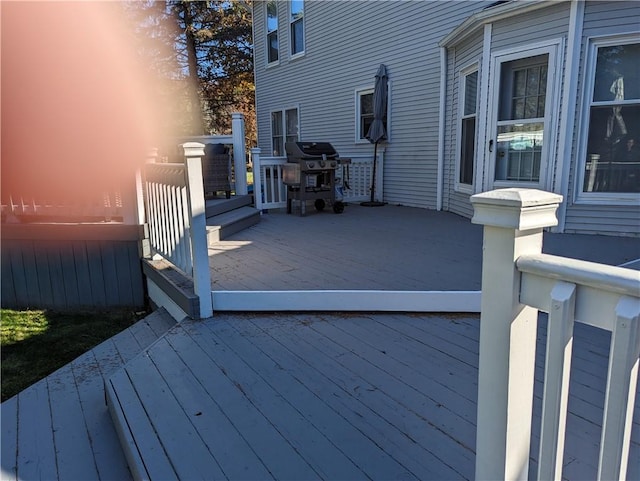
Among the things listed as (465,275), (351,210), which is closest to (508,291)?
(465,275)

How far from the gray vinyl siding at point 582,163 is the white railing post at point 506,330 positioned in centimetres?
445

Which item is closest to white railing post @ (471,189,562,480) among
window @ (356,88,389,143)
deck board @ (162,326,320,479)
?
deck board @ (162,326,320,479)

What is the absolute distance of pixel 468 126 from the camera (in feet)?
20.0

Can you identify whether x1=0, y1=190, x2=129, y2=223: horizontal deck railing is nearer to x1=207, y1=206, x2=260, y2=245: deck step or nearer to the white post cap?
x1=207, y1=206, x2=260, y2=245: deck step

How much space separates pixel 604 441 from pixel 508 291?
1.06 feet

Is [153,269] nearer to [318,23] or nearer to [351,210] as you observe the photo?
[351,210]

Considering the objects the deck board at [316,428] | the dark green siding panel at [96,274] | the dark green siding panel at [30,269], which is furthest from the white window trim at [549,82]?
the dark green siding panel at [30,269]

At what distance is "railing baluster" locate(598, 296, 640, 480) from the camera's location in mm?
756

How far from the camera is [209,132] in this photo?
19.4 m

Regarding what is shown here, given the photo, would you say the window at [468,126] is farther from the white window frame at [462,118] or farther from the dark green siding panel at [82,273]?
the dark green siding panel at [82,273]

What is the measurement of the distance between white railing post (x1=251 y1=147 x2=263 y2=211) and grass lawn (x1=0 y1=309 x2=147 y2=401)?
2962 mm

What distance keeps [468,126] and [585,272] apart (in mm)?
5753

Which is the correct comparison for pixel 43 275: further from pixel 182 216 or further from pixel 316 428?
pixel 316 428

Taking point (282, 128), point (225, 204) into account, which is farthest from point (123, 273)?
point (282, 128)
